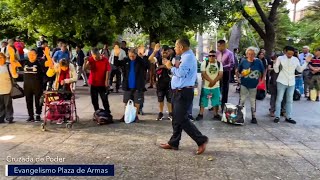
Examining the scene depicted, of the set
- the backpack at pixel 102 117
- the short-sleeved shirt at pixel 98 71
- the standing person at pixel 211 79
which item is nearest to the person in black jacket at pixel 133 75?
the backpack at pixel 102 117

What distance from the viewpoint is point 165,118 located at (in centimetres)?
899

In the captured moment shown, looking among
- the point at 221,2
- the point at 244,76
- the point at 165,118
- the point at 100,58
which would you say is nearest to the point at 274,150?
the point at 244,76

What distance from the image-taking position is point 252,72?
8570 mm

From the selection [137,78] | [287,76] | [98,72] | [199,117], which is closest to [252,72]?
[287,76]

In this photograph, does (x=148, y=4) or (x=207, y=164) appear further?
(x=148, y=4)

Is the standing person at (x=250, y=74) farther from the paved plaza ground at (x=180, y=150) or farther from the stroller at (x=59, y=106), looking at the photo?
the stroller at (x=59, y=106)

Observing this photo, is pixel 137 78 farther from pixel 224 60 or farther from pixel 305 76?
pixel 305 76

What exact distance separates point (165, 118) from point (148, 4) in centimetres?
331

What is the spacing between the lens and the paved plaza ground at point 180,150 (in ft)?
17.2

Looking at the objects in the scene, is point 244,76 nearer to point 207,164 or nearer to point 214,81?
point 214,81

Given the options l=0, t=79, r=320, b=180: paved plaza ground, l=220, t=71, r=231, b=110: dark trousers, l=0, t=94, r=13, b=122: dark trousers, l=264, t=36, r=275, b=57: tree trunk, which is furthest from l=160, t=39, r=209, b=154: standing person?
l=264, t=36, r=275, b=57: tree trunk

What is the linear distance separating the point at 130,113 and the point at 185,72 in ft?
9.32

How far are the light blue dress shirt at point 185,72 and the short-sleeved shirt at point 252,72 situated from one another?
114 inches

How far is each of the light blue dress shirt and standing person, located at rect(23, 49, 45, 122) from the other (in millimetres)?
3688
